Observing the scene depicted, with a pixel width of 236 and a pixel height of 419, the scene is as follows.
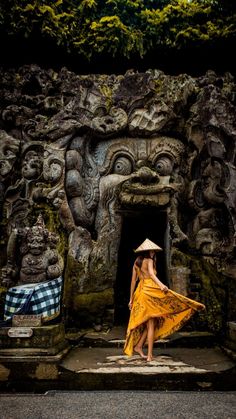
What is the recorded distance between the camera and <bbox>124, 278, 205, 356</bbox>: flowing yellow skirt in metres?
5.62

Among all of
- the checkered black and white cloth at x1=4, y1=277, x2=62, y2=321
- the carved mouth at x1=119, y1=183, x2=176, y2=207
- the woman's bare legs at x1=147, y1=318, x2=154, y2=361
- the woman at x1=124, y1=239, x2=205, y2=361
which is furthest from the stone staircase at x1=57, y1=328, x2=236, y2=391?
the carved mouth at x1=119, y1=183, x2=176, y2=207

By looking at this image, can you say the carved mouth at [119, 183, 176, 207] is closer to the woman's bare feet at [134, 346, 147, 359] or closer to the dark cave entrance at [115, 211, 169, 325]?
the dark cave entrance at [115, 211, 169, 325]

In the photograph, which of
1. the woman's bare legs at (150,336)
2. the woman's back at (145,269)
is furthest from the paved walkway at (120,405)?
the woman's back at (145,269)

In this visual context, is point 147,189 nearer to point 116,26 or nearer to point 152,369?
point 152,369

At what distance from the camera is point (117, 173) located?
8.81m

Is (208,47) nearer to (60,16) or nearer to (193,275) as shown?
(60,16)

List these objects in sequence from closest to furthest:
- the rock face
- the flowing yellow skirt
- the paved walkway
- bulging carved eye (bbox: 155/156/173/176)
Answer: the paved walkway
the flowing yellow skirt
the rock face
bulging carved eye (bbox: 155/156/173/176)

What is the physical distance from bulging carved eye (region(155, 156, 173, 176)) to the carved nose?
15.3 inches

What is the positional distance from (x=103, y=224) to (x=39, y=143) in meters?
2.53

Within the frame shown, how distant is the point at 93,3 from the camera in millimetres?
9773

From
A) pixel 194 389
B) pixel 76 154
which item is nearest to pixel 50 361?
pixel 194 389

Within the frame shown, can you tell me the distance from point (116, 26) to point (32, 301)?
7.36m

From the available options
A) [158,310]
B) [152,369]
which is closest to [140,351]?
[152,369]

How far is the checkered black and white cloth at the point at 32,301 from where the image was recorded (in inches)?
236
